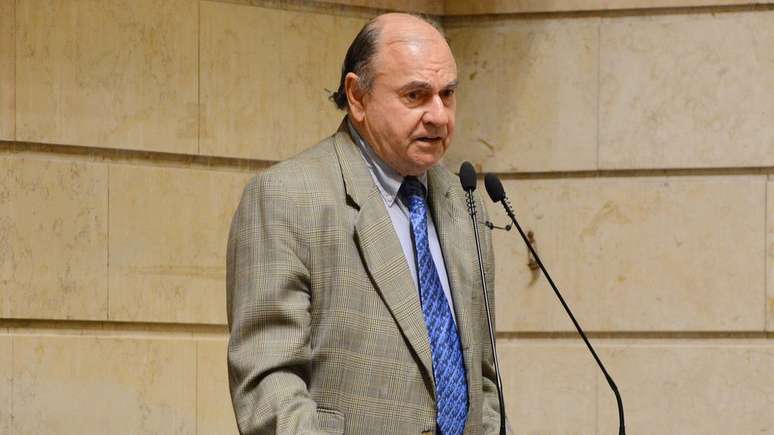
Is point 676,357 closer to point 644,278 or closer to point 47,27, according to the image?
point 644,278

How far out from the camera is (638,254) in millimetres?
5531

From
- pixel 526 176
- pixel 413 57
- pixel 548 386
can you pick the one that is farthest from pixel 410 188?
pixel 548 386

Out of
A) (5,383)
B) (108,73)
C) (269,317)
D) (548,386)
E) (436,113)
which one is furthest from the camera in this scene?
(548,386)

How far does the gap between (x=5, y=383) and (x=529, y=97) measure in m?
2.51

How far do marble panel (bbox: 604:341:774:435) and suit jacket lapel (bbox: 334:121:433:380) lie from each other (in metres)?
2.66

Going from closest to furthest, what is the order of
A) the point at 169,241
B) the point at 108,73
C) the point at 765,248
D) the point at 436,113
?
the point at 436,113 < the point at 108,73 < the point at 169,241 < the point at 765,248

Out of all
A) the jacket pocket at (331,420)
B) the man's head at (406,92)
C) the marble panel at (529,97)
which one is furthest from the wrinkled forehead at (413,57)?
the marble panel at (529,97)

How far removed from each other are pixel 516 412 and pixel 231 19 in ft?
6.83

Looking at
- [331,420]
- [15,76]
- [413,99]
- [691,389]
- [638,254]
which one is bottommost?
[691,389]

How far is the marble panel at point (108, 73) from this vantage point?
15.5 ft

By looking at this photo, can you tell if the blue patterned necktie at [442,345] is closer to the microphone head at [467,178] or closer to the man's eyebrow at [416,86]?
the microphone head at [467,178]

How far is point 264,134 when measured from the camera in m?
5.20

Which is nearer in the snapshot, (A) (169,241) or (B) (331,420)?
(B) (331,420)

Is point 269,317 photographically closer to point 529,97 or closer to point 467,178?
point 467,178
